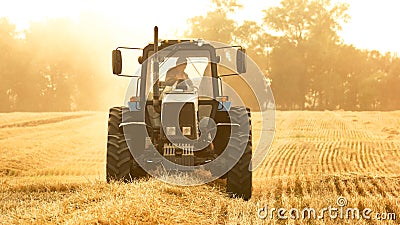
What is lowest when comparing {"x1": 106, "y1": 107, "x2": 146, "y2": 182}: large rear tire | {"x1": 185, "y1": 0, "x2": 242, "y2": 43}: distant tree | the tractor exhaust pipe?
{"x1": 106, "y1": 107, "x2": 146, "y2": 182}: large rear tire

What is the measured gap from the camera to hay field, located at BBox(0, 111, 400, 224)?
6.45 m

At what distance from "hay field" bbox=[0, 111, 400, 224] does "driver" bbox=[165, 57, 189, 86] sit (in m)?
1.87

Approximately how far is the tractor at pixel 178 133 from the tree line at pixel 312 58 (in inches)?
1791

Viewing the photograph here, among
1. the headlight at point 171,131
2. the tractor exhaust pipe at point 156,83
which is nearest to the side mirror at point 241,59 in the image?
the tractor exhaust pipe at point 156,83

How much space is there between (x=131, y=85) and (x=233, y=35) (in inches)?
1963

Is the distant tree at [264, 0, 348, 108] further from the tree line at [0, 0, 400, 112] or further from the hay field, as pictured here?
the hay field

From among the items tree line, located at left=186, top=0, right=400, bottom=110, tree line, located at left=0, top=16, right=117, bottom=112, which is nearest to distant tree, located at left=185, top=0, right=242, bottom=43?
tree line, located at left=186, top=0, right=400, bottom=110

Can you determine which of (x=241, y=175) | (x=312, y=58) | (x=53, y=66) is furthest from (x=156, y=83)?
(x=53, y=66)

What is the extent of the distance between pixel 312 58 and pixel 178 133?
1907 inches

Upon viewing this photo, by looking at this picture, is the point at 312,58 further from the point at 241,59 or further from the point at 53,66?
the point at 241,59

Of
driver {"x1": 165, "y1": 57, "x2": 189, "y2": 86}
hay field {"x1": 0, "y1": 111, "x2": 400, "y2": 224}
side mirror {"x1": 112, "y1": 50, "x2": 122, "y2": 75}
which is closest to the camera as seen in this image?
hay field {"x1": 0, "y1": 111, "x2": 400, "y2": 224}

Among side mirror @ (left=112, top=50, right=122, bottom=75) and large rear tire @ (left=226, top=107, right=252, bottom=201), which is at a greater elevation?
side mirror @ (left=112, top=50, right=122, bottom=75)

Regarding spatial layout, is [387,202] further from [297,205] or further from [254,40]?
[254,40]

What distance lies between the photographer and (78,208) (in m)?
6.60
